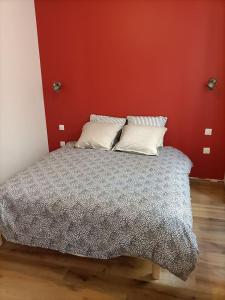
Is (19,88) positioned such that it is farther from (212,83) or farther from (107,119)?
(212,83)

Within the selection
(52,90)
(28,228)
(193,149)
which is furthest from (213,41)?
(28,228)

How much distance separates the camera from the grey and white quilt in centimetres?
171

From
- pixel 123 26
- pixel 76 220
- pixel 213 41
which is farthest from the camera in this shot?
pixel 123 26

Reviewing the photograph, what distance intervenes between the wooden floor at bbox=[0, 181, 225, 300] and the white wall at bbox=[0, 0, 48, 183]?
1.25 metres

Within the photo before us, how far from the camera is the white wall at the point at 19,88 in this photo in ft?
9.72

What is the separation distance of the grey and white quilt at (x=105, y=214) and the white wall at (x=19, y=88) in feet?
2.79

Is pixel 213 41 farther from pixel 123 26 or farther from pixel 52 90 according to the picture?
pixel 52 90

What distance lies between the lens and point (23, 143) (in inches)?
132

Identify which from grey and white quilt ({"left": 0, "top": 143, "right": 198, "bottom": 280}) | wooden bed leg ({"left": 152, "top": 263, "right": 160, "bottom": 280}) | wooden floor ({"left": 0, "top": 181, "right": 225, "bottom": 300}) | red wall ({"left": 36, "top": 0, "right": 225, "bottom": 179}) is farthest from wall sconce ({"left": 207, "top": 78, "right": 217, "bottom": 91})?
wooden bed leg ({"left": 152, "top": 263, "right": 160, "bottom": 280})

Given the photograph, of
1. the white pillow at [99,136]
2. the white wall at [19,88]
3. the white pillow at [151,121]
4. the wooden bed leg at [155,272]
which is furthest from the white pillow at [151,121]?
the wooden bed leg at [155,272]

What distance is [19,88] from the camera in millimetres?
3219

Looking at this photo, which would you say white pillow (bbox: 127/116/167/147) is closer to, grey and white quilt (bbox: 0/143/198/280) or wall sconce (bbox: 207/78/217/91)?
wall sconce (bbox: 207/78/217/91)

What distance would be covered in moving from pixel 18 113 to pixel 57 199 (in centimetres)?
168

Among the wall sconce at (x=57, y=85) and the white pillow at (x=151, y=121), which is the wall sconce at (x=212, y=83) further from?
the wall sconce at (x=57, y=85)
